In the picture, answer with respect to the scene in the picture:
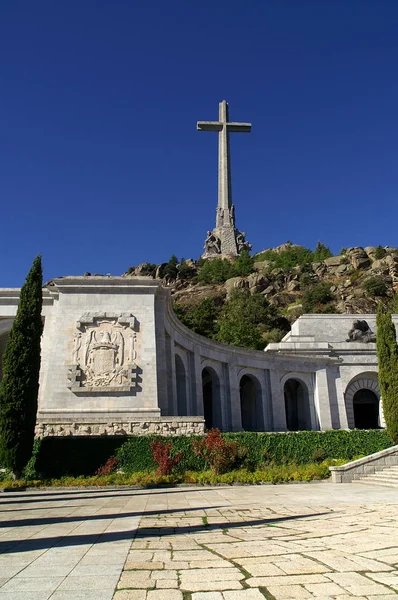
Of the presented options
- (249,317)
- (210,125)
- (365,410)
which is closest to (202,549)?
(365,410)

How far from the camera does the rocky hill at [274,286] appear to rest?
68.0 metres

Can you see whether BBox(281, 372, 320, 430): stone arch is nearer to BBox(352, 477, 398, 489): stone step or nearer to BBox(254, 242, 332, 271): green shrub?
BBox(352, 477, 398, 489): stone step

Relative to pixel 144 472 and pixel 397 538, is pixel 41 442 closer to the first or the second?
pixel 144 472

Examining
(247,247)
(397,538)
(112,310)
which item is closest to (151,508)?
(397,538)

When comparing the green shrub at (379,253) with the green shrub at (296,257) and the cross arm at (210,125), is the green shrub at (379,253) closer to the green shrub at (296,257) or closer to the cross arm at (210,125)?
the green shrub at (296,257)

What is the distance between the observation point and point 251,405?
36312 millimetres

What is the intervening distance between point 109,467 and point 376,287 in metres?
64.9

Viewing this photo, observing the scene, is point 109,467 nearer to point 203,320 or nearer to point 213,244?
point 203,320

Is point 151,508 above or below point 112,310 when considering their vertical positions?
below

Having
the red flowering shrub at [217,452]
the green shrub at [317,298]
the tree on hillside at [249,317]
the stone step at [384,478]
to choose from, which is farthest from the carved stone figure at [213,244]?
the stone step at [384,478]

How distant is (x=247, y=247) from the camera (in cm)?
10956

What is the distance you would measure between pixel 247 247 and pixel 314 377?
253 feet

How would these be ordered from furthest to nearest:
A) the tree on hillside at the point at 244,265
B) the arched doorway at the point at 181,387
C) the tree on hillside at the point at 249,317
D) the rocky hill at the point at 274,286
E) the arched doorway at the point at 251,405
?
the tree on hillside at the point at 244,265
the rocky hill at the point at 274,286
the tree on hillside at the point at 249,317
the arched doorway at the point at 251,405
the arched doorway at the point at 181,387

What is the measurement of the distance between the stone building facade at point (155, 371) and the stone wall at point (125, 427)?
0.04m
